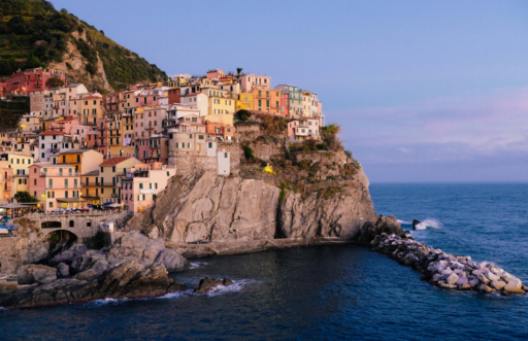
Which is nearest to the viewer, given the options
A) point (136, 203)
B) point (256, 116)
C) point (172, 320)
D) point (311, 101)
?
point (172, 320)

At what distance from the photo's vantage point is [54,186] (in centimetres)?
6738

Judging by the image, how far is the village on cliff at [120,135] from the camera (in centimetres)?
6719

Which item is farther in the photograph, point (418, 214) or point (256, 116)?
point (418, 214)

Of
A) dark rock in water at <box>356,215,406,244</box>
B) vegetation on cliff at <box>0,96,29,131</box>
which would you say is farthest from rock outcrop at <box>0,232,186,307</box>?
vegetation on cliff at <box>0,96,29,131</box>

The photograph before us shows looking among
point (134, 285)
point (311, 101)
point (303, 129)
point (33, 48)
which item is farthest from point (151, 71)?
point (134, 285)

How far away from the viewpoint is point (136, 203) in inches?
2576

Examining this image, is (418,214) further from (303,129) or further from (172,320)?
(172,320)

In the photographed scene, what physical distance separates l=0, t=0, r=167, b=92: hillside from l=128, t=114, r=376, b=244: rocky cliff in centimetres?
4499

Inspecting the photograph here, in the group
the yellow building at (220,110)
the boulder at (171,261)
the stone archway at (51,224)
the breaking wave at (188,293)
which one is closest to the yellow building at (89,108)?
the yellow building at (220,110)

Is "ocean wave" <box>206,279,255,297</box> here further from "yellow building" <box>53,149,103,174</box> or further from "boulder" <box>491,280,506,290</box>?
"yellow building" <box>53,149,103,174</box>

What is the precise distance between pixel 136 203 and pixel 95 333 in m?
29.5

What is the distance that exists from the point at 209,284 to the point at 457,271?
22273mm

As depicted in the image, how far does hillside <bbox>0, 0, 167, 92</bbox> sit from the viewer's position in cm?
10569

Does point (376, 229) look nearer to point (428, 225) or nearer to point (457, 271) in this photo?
point (457, 271)
